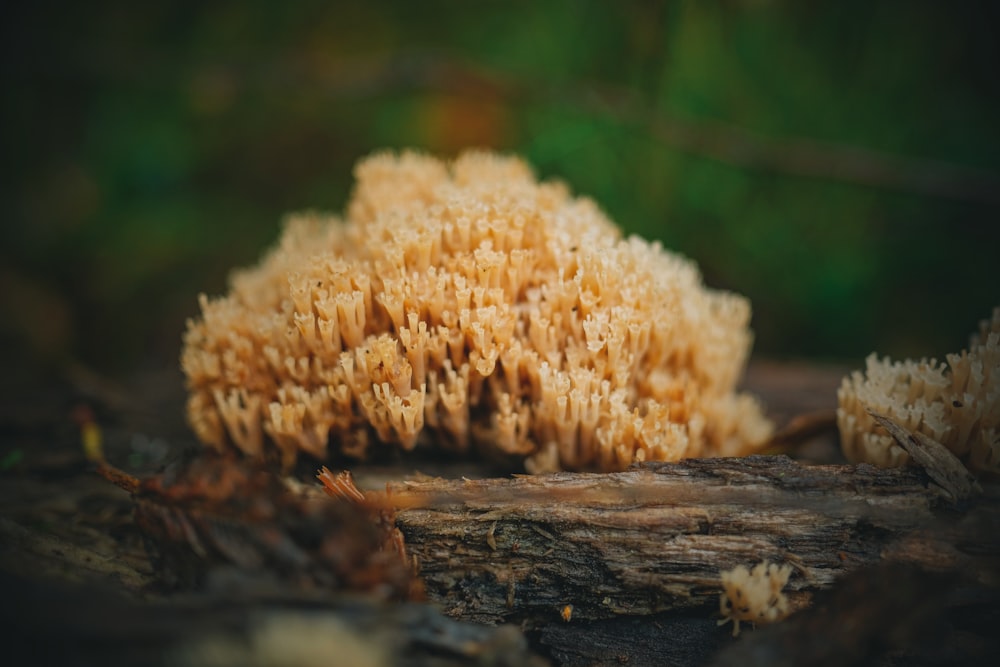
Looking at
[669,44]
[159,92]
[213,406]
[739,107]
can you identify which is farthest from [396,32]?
[213,406]

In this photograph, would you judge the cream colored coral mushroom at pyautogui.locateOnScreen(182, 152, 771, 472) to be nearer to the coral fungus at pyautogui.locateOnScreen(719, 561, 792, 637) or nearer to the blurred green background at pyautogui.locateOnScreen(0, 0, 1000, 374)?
the coral fungus at pyautogui.locateOnScreen(719, 561, 792, 637)

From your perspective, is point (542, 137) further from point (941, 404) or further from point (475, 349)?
point (941, 404)

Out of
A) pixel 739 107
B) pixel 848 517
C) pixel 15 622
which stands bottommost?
pixel 15 622

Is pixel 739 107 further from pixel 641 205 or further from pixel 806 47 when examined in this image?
pixel 641 205

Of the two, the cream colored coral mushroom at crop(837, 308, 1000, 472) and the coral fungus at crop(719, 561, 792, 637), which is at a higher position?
the cream colored coral mushroom at crop(837, 308, 1000, 472)

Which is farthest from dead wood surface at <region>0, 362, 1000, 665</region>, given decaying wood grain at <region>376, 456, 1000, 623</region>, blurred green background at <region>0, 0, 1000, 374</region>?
blurred green background at <region>0, 0, 1000, 374</region>
